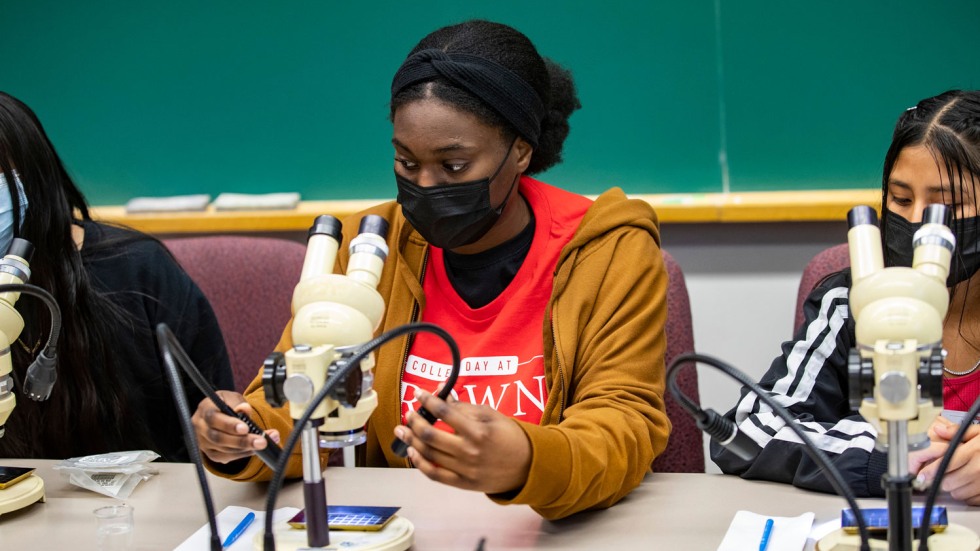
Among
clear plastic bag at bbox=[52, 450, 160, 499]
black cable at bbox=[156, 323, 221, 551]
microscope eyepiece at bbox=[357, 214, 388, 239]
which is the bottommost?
clear plastic bag at bbox=[52, 450, 160, 499]

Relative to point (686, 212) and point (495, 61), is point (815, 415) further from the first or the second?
point (686, 212)

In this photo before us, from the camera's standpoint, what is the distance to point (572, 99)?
1829mm

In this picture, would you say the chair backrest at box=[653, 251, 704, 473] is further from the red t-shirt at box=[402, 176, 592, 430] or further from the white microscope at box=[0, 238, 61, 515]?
the white microscope at box=[0, 238, 61, 515]

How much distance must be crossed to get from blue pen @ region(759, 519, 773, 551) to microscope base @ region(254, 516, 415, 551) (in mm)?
407

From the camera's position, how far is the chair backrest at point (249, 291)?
7.17ft

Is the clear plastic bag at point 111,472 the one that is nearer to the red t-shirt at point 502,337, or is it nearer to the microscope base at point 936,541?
the red t-shirt at point 502,337

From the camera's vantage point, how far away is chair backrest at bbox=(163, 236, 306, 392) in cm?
219

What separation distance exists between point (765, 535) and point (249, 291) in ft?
4.36

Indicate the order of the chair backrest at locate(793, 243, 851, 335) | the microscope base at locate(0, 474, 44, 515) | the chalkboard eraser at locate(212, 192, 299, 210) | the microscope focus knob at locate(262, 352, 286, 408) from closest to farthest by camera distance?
the microscope focus knob at locate(262, 352, 286, 408) < the microscope base at locate(0, 474, 44, 515) < the chair backrest at locate(793, 243, 851, 335) < the chalkboard eraser at locate(212, 192, 299, 210)

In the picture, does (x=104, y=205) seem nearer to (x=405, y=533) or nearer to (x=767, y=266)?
(x=767, y=266)

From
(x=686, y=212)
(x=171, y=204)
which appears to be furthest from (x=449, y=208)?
(x=171, y=204)

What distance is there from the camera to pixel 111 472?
4.96 feet

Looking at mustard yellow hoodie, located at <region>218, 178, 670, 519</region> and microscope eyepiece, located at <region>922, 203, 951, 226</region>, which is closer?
microscope eyepiece, located at <region>922, 203, 951, 226</region>

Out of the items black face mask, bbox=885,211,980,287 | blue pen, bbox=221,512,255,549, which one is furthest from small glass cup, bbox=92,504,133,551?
black face mask, bbox=885,211,980,287
